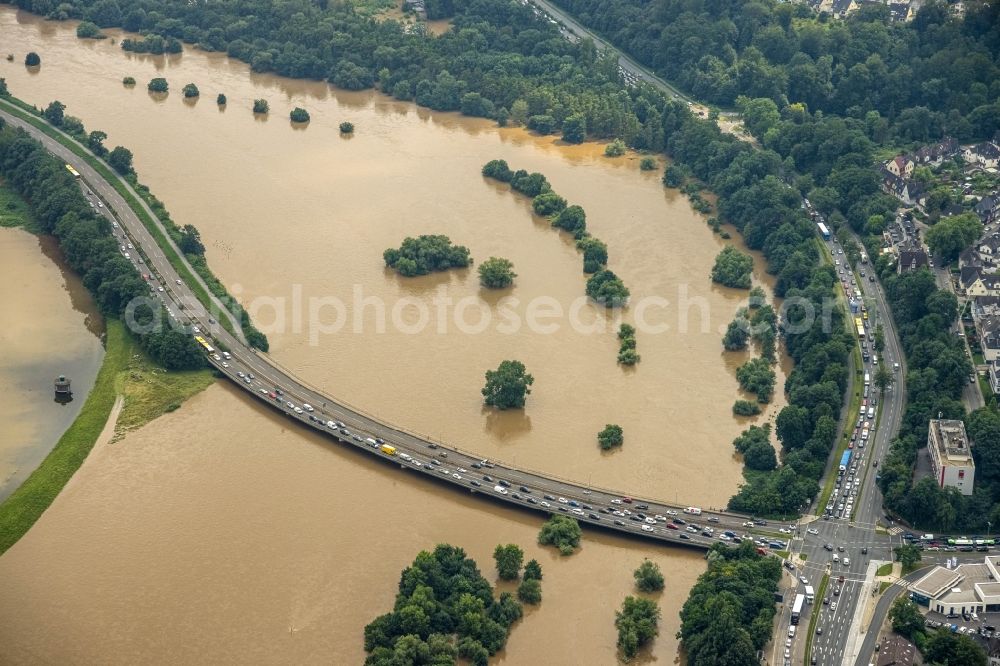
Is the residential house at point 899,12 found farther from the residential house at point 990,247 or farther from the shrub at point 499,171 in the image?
the residential house at point 990,247

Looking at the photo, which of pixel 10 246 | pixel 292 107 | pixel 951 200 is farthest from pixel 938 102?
pixel 10 246

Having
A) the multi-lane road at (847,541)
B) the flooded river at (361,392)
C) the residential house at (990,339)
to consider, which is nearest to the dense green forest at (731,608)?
the multi-lane road at (847,541)

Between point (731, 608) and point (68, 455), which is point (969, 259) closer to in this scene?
point (731, 608)

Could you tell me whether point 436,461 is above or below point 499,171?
below

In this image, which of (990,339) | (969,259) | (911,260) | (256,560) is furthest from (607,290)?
(256,560)

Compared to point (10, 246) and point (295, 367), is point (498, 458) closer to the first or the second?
point (295, 367)
